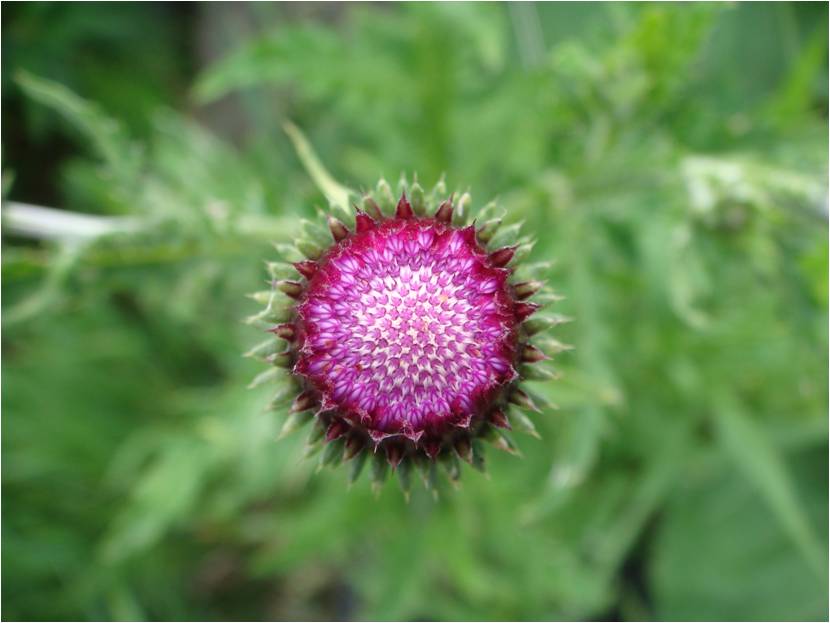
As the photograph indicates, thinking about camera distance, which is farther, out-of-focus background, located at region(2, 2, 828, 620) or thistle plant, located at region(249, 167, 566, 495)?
out-of-focus background, located at region(2, 2, 828, 620)

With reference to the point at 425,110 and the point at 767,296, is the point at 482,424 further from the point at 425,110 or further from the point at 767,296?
the point at 767,296

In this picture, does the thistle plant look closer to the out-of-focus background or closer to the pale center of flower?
the pale center of flower

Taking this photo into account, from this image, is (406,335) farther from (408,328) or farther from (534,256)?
(534,256)

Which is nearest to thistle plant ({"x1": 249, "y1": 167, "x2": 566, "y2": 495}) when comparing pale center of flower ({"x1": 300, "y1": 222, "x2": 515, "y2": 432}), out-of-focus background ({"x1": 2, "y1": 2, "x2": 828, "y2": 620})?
pale center of flower ({"x1": 300, "y1": 222, "x2": 515, "y2": 432})

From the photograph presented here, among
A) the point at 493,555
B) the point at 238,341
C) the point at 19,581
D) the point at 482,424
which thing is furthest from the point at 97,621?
the point at 482,424

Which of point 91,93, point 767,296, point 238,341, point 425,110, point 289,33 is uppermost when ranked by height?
point 91,93

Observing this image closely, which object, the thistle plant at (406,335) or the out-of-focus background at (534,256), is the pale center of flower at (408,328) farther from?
the out-of-focus background at (534,256)
